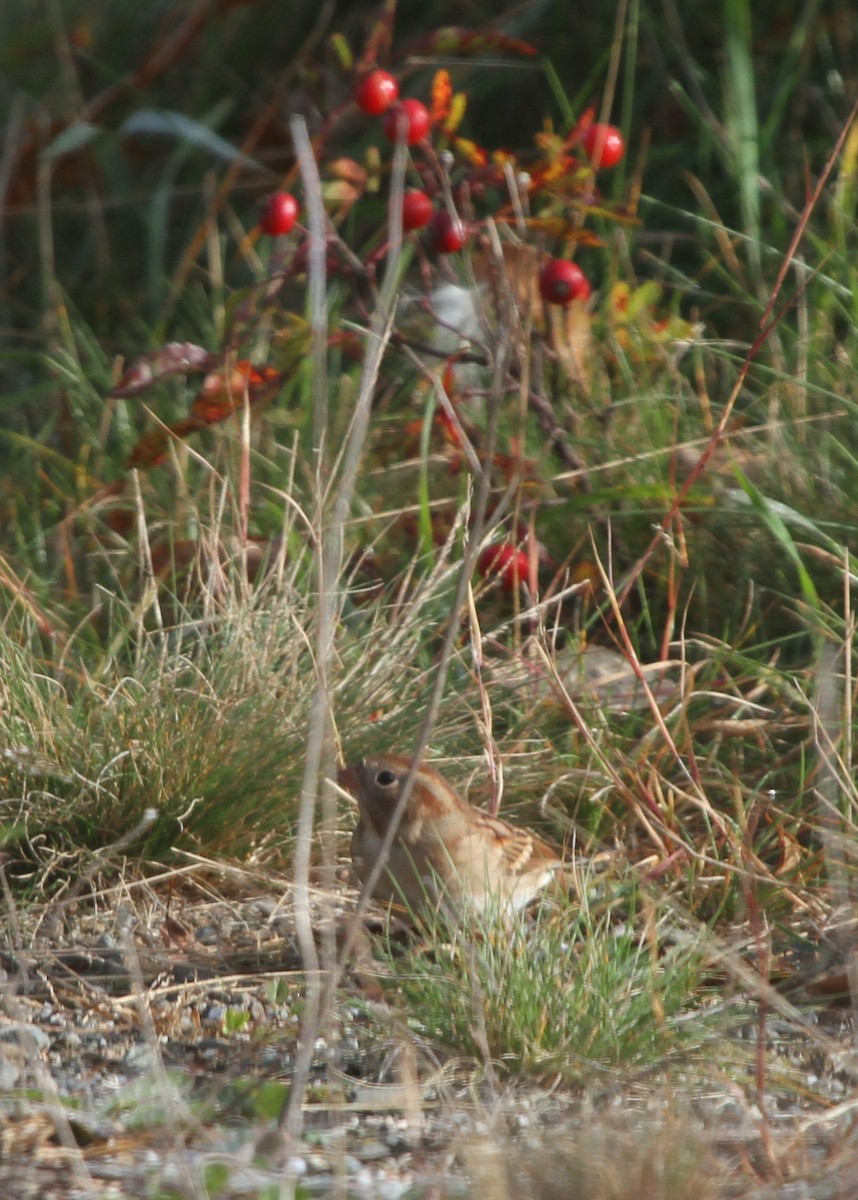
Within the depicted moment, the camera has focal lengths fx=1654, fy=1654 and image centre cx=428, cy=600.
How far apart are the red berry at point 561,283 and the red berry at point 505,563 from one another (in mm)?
592

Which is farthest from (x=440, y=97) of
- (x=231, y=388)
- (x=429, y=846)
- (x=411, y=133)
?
(x=429, y=846)

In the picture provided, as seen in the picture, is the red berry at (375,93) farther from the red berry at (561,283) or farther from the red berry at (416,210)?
the red berry at (561,283)

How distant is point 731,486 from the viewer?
396 centimetres

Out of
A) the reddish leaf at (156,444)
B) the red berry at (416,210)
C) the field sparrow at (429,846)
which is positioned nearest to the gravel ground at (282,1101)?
the field sparrow at (429,846)

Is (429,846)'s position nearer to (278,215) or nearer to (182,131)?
(278,215)

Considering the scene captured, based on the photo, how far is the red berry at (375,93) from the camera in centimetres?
369

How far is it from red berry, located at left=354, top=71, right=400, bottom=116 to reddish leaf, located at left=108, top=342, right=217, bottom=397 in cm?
67

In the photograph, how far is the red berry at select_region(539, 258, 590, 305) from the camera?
3.79 m

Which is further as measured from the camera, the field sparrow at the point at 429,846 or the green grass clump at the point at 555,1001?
the field sparrow at the point at 429,846

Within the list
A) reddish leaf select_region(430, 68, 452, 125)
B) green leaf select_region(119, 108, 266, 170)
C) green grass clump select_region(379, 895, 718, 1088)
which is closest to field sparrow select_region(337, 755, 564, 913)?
green grass clump select_region(379, 895, 718, 1088)

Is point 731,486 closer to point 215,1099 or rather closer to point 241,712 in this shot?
point 241,712

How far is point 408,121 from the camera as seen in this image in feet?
12.1

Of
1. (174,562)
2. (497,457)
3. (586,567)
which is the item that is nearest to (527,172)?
(497,457)

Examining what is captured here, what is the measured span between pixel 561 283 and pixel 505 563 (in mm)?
698
